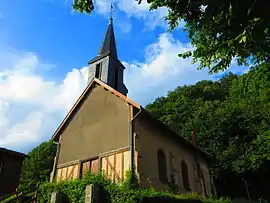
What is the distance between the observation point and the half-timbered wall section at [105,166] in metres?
12.5

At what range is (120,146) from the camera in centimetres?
1308

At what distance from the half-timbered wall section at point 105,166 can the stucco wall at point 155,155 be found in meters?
0.77

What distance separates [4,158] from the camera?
1923 centimetres

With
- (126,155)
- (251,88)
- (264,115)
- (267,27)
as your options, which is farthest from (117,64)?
(267,27)

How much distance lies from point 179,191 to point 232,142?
1328 cm

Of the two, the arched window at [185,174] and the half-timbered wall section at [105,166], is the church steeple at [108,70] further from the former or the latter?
the arched window at [185,174]

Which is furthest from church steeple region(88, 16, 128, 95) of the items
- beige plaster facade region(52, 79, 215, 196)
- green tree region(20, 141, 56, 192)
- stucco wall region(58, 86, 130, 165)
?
green tree region(20, 141, 56, 192)

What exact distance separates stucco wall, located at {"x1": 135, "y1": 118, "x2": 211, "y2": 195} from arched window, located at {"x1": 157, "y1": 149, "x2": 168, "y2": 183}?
25 centimetres

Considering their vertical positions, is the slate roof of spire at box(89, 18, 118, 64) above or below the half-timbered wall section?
above

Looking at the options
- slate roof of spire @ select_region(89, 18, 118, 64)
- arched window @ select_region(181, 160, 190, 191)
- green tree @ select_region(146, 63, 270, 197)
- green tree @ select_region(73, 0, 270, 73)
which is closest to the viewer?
green tree @ select_region(73, 0, 270, 73)

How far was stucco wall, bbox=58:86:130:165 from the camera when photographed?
13602 millimetres

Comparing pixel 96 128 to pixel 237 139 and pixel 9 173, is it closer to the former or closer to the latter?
pixel 9 173

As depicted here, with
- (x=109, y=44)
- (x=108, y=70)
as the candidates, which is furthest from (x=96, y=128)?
(x=109, y=44)

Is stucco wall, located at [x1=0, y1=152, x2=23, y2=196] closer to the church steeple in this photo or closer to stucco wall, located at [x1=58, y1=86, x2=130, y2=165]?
stucco wall, located at [x1=58, y1=86, x2=130, y2=165]
